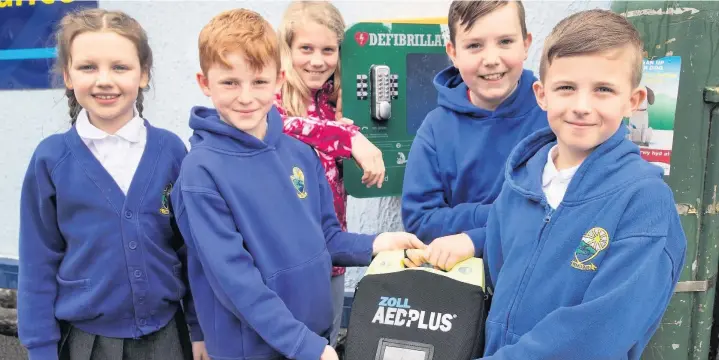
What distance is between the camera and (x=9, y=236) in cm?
472

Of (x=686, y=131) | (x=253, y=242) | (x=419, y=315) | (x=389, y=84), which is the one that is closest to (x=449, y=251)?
(x=419, y=315)

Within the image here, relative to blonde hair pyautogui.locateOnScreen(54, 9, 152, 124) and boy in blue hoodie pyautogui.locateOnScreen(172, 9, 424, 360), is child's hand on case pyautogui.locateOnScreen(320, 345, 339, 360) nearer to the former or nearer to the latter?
boy in blue hoodie pyautogui.locateOnScreen(172, 9, 424, 360)

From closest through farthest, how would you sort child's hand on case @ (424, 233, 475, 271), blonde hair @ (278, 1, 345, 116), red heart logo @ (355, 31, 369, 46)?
child's hand on case @ (424, 233, 475, 271), blonde hair @ (278, 1, 345, 116), red heart logo @ (355, 31, 369, 46)

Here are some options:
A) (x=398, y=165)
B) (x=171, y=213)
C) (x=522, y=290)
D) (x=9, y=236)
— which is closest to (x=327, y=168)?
(x=398, y=165)

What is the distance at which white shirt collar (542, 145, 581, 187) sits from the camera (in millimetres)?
1658

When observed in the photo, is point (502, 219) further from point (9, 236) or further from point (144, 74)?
point (9, 236)

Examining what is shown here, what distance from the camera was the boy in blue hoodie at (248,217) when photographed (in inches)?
67.8

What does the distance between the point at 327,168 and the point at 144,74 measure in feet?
2.49

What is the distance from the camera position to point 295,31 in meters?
2.51

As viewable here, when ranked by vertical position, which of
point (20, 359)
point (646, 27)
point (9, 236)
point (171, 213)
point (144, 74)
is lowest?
point (20, 359)

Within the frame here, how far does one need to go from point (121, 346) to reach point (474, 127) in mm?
1397

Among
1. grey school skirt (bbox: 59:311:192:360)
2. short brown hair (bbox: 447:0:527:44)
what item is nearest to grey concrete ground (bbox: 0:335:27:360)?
grey school skirt (bbox: 59:311:192:360)

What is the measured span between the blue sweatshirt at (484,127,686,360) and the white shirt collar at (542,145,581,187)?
0.09ft

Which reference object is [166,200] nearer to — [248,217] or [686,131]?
[248,217]
